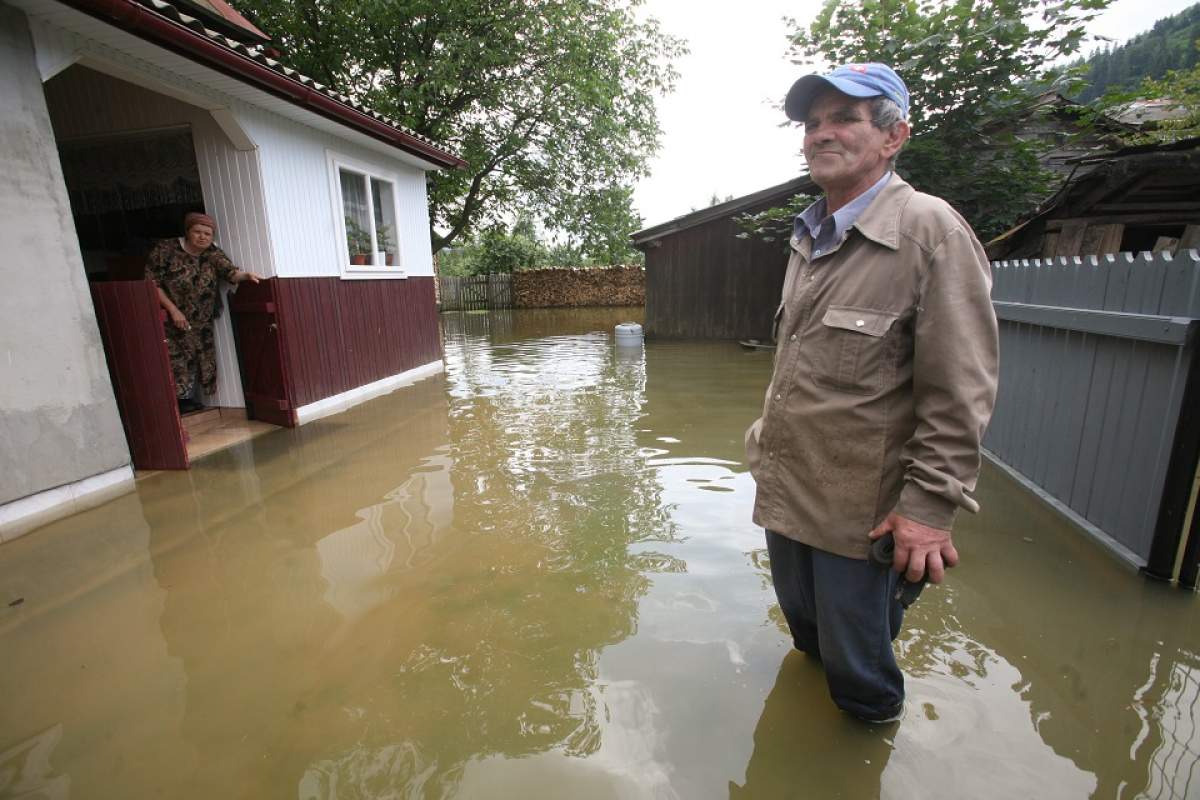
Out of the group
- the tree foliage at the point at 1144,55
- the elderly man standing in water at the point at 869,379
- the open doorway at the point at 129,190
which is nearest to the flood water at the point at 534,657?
the elderly man standing in water at the point at 869,379

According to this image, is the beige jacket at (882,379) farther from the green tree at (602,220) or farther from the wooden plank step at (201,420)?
the green tree at (602,220)

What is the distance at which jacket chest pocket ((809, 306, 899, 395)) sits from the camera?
159 centimetres

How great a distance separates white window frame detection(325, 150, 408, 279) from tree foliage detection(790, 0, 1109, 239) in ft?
22.4

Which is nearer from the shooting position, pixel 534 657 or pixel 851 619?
pixel 851 619

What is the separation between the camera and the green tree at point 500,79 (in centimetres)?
1246

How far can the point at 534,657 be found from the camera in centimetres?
243

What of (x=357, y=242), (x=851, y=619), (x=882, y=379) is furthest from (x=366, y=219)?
(x=851, y=619)

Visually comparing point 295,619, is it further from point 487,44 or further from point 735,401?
point 487,44

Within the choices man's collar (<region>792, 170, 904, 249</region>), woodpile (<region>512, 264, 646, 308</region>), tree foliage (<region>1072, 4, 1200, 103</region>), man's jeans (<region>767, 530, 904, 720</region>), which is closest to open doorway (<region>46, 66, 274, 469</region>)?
man's jeans (<region>767, 530, 904, 720</region>)

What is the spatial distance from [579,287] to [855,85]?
25225 mm

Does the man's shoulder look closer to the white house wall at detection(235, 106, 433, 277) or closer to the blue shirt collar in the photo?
the blue shirt collar

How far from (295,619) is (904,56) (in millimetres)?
9665

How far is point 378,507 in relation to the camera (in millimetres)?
4059

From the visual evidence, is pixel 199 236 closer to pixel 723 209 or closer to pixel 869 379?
pixel 869 379
